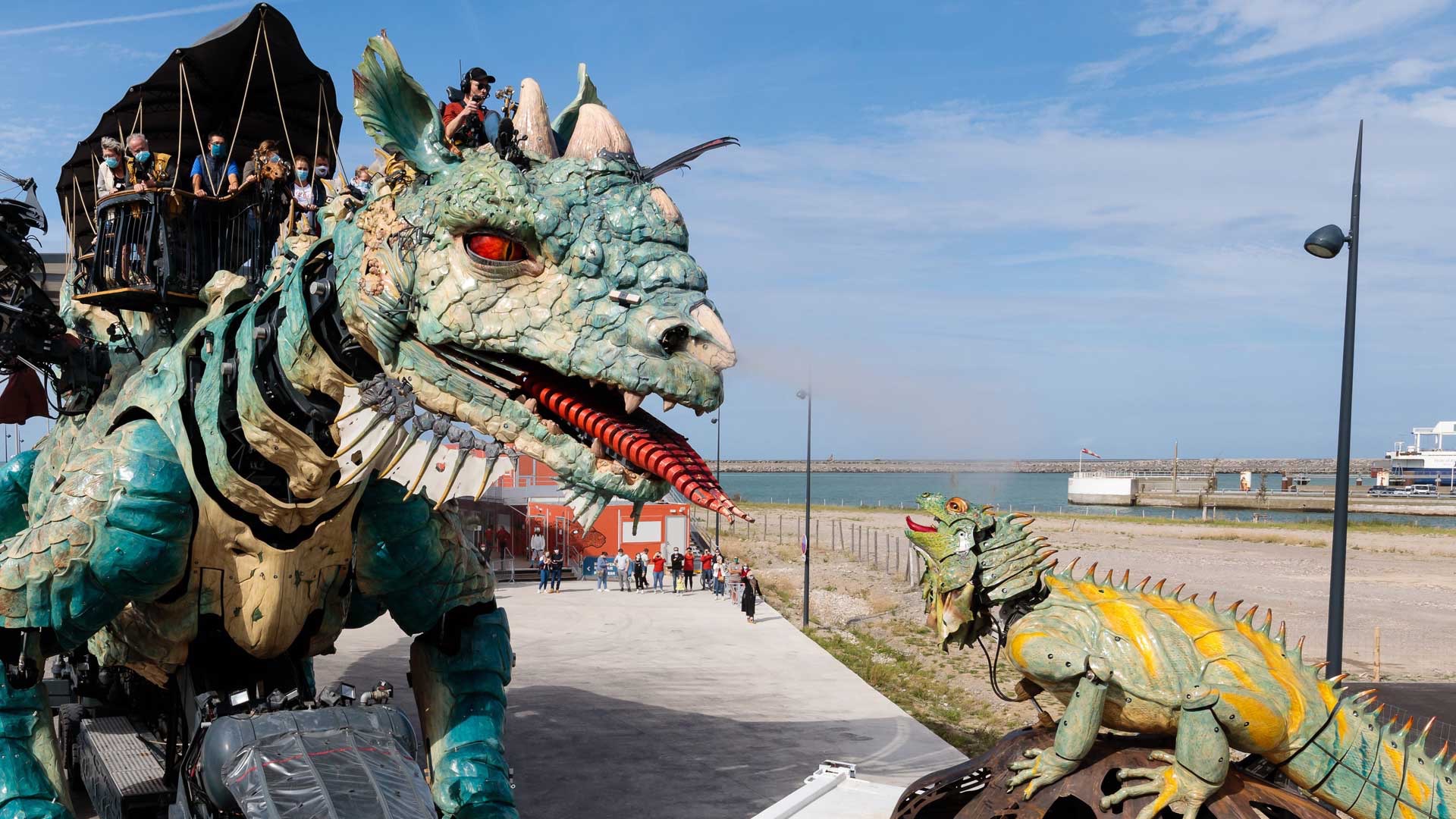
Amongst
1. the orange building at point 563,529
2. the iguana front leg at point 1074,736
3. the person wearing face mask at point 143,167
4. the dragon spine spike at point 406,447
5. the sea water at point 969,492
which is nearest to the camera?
the dragon spine spike at point 406,447

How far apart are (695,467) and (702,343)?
0.39 meters

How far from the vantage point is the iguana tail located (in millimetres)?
5723

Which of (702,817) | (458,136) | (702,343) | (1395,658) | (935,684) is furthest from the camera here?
(1395,658)

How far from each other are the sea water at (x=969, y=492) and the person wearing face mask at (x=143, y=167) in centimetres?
456

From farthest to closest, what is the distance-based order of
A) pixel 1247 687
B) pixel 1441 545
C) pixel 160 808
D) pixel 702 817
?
pixel 1441 545 → pixel 702 817 → pixel 160 808 → pixel 1247 687

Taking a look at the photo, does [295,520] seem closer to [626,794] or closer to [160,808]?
[160,808]

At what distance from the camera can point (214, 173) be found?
24.8 ft

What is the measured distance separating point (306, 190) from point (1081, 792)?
5.97 m

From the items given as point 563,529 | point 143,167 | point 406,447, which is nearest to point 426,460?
point 406,447

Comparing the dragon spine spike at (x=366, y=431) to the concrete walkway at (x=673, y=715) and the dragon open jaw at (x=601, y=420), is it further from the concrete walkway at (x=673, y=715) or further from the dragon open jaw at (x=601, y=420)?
the concrete walkway at (x=673, y=715)

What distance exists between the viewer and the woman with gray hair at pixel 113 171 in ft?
22.9

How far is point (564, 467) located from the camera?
3404 mm

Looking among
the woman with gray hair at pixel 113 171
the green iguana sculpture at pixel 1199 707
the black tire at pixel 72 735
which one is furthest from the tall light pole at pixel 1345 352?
the black tire at pixel 72 735

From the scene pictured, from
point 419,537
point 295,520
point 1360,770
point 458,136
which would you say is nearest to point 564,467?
point 458,136
